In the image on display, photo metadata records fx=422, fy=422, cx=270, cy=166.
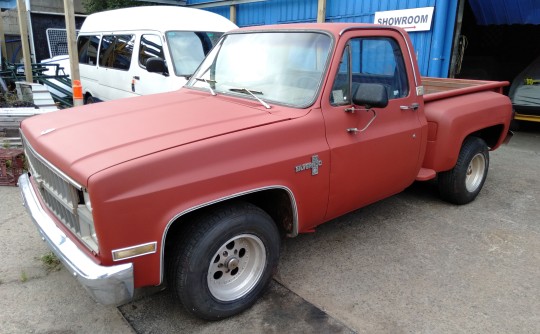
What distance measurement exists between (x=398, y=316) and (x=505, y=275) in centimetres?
118

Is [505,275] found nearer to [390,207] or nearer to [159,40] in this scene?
[390,207]

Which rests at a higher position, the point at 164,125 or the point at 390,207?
the point at 164,125

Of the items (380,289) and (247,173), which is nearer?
(247,173)

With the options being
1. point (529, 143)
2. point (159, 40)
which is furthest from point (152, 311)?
point (529, 143)

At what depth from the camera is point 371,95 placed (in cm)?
310

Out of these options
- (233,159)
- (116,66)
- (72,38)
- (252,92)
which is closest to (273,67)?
(252,92)

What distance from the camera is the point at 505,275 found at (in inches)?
138

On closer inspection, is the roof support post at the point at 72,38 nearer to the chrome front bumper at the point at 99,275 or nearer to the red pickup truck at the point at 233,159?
the red pickup truck at the point at 233,159

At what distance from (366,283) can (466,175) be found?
2.20 metres

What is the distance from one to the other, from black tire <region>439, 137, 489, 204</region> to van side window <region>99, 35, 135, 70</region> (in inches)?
213

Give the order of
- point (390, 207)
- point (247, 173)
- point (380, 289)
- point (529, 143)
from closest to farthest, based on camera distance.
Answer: point (247, 173)
point (380, 289)
point (390, 207)
point (529, 143)

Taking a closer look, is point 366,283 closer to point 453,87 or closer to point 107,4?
point 453,87

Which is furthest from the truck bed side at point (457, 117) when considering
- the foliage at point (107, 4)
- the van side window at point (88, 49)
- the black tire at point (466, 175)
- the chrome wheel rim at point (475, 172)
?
the foliage at point (107, 4)

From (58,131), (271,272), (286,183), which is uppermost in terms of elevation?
(58,131)
